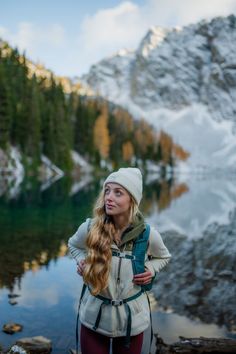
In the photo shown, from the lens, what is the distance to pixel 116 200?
4383 millimetres

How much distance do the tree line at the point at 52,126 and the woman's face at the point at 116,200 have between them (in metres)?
59.0

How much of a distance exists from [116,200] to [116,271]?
76 centimetres

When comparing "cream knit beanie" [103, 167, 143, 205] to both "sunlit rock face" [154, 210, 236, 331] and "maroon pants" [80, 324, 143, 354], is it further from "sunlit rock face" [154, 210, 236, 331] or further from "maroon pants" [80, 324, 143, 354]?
"sunlit rock face" [154, 210, 236, 331]

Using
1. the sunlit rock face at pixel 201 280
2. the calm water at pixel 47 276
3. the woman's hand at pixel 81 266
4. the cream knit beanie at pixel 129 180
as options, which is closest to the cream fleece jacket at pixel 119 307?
the woman's hand at pixel 81 266

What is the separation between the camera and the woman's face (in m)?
4.37

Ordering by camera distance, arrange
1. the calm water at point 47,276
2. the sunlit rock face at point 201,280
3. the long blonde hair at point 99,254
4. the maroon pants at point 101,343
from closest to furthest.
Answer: the long blonde hair at point 99,254
the maroon pants at point 101,343
the calm water at point 47,276
the sunlit rock face at point 201,280

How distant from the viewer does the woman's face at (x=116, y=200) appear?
14.3 ft

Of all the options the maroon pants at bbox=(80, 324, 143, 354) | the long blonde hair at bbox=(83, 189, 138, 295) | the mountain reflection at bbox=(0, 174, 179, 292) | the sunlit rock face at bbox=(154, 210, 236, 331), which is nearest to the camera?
the long blonde hair at bbox=(83, 189, 138, 295)

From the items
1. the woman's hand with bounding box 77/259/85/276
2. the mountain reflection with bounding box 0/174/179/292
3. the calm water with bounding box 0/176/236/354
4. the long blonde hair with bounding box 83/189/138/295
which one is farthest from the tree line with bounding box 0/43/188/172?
the long blonde hair with bounding box 83/189/138/295

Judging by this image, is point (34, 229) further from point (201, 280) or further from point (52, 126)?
point (52, 126)

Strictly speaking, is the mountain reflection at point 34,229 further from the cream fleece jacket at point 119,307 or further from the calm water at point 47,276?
the cream fleece jacket at point 119,307

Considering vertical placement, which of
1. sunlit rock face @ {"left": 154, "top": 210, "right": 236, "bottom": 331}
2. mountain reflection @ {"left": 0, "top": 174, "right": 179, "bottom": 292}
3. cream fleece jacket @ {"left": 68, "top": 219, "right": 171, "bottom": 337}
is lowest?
sunlit rock face @ {"left": 154, "top": 210, "right": 236, "bottom": 331}

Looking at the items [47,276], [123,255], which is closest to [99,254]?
[123,255]

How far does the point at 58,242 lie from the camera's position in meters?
17.0
